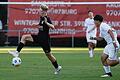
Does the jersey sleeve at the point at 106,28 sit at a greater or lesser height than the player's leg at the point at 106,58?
greater

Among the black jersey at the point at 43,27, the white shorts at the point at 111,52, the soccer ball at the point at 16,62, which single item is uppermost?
the black jersey at the point at 43,27

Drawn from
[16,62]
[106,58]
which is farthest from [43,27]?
[106,58]

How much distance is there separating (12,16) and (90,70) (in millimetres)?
17786

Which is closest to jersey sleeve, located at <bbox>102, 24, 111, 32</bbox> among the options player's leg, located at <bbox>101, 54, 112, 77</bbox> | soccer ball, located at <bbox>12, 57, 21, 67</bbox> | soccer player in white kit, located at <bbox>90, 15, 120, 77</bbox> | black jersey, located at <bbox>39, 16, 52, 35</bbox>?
soccer player in white kit, located at <bbox>90, 15, 120, 77</bbox>

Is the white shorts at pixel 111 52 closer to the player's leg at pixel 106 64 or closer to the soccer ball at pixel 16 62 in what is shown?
the player's leg at pixel 106 64

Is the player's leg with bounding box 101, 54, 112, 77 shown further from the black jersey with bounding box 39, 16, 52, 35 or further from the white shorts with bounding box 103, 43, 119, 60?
the black jersey with bounding box 39, 16, 52, 35

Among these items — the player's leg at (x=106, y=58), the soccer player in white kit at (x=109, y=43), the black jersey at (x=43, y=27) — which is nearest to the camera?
the soccer player in white kit at (x=109, y=43)

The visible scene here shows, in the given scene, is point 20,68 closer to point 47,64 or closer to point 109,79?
point 47,64

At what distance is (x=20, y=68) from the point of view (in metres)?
20.1

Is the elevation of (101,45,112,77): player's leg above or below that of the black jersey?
below

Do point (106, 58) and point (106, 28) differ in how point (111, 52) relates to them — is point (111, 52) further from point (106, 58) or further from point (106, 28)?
point (106, 28)

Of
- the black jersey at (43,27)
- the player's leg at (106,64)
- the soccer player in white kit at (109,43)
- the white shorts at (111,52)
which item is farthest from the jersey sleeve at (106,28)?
the black jersey at (43,27)

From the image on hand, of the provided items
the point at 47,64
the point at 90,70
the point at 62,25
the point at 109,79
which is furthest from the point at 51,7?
the point at 109,79

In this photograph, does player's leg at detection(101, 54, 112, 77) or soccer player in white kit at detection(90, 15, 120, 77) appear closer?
soccer player in white kit at detection(90, 15, 120, 77)
